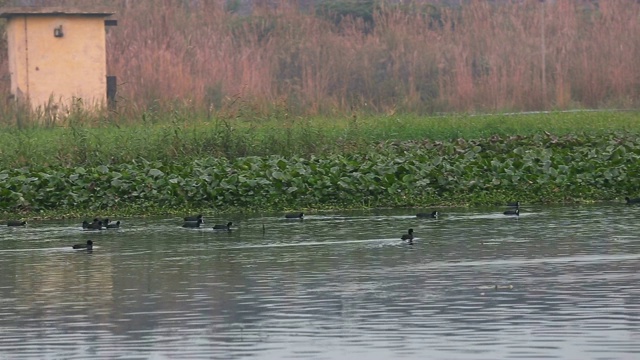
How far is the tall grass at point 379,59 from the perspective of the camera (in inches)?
1340

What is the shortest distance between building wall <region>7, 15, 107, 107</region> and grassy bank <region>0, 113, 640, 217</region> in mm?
9830

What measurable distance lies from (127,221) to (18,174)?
102 inches

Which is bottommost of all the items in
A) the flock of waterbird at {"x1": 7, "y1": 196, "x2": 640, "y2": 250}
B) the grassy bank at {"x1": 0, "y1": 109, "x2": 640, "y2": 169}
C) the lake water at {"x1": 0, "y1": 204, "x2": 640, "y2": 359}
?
the lake water at {"x1": 0, "y1": 204, "x2": 640, "y2": 359}

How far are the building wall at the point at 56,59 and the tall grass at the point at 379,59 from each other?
0.72 m

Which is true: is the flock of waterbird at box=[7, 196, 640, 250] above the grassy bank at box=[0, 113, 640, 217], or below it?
below

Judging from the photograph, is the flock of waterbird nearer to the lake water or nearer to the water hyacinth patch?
the lake water

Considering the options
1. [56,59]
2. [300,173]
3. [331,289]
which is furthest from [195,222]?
[56,59]

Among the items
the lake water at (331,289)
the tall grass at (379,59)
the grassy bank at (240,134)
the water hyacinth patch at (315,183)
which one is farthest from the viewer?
the tall grass at (379,59)

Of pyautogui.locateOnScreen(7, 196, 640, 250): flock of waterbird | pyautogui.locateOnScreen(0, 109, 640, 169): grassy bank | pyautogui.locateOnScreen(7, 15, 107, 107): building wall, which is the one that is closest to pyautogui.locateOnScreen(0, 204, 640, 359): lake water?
pyautogui.locateOnScreen(7, 196, 640, 250): flock of waterbird

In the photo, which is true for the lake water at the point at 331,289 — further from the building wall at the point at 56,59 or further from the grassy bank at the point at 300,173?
the building wall at the point at 56,59

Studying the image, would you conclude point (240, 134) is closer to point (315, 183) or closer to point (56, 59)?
point (315, 183)

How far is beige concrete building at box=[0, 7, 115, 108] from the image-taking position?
111ft

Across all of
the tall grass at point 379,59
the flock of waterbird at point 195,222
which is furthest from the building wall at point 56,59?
the flock of waterbird at point 195,222

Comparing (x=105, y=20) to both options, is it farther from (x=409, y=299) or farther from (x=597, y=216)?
(x=409, y=299)
